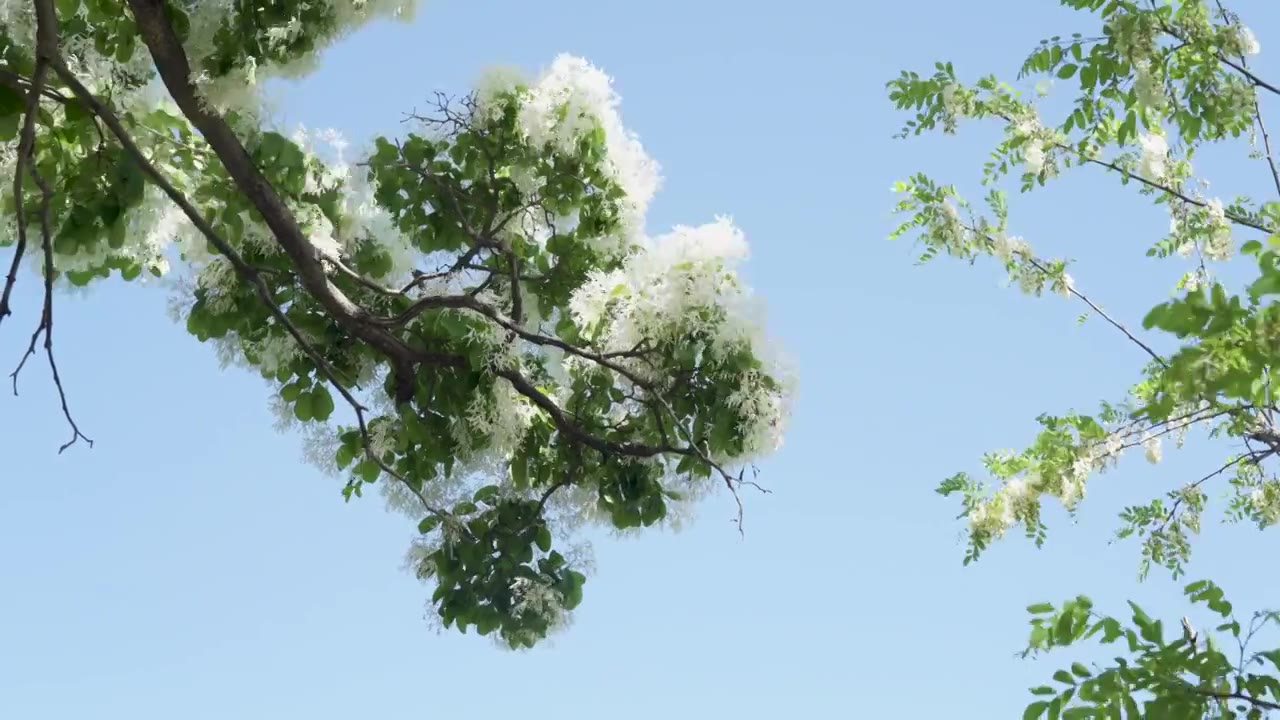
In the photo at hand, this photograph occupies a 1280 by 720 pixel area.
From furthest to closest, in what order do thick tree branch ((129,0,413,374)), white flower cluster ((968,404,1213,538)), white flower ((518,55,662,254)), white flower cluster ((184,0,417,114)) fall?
1. white flower cluster ((968,404,1213,538))
2. white flower ((518,55,662,254))
3. white flower cluster ((184,0,417,114))
4. thick tree branch ((129,0,413,374))

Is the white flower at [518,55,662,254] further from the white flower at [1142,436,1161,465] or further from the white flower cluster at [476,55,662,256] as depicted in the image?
the white flower at [1142,436,1161,465]

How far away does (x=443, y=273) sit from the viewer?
3.72 m

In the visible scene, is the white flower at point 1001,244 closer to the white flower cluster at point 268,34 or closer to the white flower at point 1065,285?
the white flower at point 1065,285

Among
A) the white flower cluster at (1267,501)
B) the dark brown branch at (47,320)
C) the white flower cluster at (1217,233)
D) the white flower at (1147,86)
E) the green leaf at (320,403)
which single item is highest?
the white flower cluster at (1217,233)

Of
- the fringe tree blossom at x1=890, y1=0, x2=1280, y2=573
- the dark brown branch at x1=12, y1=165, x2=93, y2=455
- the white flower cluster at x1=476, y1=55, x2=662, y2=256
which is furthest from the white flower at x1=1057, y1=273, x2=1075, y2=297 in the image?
the dark brown branch at x1=12, y1=165, x2=93, y2=455

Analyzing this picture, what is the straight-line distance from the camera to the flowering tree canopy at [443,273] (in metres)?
3.13

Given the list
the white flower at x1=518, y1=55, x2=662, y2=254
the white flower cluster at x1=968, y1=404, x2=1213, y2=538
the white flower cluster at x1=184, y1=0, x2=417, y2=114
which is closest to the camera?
the white flower cluster at x1=184, y1=0, x2=417, y2=114

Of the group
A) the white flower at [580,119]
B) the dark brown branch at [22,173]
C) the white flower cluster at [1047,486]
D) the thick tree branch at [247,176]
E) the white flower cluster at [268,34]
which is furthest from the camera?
the white flower cluster at [1047,486]

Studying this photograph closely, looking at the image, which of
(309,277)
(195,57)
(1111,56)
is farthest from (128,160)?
(1111,56)

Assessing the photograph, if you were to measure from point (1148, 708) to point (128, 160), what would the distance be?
2625 millimetres

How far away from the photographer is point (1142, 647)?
276cm

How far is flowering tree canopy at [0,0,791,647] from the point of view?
10.3 feet

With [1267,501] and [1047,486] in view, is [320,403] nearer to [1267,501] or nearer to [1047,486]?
[1047,486]

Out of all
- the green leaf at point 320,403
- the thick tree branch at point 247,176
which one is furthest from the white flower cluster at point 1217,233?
the green leaf at point 320,403
